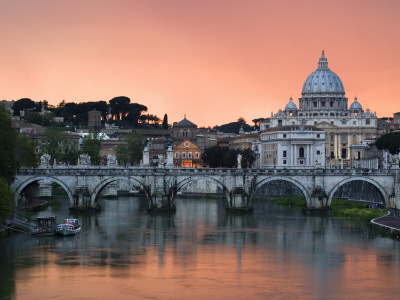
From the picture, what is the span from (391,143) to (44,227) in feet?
235

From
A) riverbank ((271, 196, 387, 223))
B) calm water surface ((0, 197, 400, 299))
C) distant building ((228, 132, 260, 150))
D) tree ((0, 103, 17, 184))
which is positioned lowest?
calm water surface ((0, 197, 400, 299))

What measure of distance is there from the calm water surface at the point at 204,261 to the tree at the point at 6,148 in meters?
6.36

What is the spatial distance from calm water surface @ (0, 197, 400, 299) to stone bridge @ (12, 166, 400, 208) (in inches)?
288

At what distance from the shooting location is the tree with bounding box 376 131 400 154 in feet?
425

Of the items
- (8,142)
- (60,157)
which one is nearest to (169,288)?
(8,142)

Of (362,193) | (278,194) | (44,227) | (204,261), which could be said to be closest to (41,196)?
(278,194)

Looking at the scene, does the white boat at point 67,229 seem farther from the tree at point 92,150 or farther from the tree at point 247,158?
the tree at point 247,158

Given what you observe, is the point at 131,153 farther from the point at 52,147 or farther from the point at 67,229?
the point at 67,229

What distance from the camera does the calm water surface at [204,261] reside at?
49.8 m

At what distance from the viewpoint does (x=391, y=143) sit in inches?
5167

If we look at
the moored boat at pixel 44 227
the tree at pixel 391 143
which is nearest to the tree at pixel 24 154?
the moored boat at pixel 44 227

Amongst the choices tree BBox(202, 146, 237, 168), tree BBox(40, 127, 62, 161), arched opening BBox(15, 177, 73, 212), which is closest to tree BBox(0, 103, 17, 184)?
arched opening BBox(15, 177, 73, 212)

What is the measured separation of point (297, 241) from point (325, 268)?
12.1 m

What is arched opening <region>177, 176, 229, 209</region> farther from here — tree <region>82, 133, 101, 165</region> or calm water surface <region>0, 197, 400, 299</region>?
calm water surface <region>0, 197, 400, 299</region>
